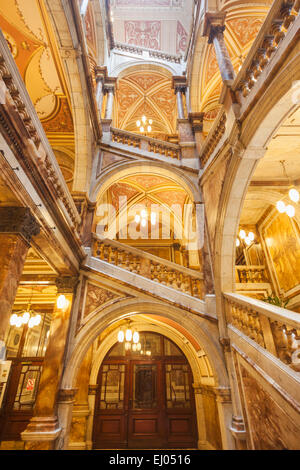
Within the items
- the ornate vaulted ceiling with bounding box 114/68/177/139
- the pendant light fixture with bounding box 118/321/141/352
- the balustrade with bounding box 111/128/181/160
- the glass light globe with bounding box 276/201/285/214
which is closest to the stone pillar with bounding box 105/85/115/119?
the balustrade with bounding box 111/128/181/160

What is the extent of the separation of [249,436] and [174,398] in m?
4.46

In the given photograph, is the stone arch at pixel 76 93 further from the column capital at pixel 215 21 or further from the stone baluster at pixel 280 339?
the stone baluster at pixel 280 339

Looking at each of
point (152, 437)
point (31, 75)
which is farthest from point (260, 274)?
point (31, 75)

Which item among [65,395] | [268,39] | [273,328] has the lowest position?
[65,395]

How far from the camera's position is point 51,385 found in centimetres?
411

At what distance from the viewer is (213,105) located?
938 centimetres

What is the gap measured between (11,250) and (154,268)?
3167 millimetres

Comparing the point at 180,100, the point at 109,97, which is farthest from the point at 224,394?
the point at 109,97

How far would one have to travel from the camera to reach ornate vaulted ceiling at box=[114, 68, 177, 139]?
997 cm

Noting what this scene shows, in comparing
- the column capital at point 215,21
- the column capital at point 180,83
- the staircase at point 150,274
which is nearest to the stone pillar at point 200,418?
the staircase at point 150,274

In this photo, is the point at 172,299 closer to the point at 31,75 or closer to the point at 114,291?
the point at 114,291

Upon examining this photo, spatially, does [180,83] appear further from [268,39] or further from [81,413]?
[81,413]

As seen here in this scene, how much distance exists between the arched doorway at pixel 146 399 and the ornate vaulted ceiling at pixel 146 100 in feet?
29.2

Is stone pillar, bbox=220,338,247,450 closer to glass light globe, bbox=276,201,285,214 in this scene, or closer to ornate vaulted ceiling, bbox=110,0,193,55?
glass light globe, bbox=276,201,285,214
